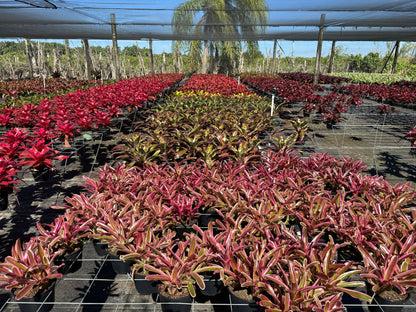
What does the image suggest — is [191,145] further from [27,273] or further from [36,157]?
[27,273]

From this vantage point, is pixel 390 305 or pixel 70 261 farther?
pixel 70 261

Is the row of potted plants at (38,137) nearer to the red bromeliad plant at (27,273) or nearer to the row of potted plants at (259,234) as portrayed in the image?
the row of potted plants at (259,234)

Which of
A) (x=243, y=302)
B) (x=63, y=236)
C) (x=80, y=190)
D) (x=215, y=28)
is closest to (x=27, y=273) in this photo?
(x=63, y=236)

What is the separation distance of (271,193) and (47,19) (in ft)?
36.5

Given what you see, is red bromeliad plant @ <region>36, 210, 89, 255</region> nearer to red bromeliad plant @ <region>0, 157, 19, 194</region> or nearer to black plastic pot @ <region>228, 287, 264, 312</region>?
red bromeliad plant @ <region>0, 157, 19, 194</region>

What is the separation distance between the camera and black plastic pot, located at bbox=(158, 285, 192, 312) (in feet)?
5.34

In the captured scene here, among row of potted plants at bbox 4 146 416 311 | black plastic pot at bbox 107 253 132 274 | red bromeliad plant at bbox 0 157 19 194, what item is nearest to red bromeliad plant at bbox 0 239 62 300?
row of potted plants at bbox 4 146 416 311

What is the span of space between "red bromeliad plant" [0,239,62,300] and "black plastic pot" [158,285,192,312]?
2.17ft

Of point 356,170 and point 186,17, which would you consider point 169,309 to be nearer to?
point 356,170

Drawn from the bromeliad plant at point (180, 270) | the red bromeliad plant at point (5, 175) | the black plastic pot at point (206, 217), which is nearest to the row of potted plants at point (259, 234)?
the bromeliad plant at point (180, 270)

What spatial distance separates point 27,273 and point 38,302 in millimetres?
202

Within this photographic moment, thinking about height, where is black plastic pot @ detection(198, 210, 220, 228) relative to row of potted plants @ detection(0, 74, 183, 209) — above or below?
below

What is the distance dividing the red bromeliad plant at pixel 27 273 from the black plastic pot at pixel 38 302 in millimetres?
30

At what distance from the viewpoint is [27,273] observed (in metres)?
1.63
